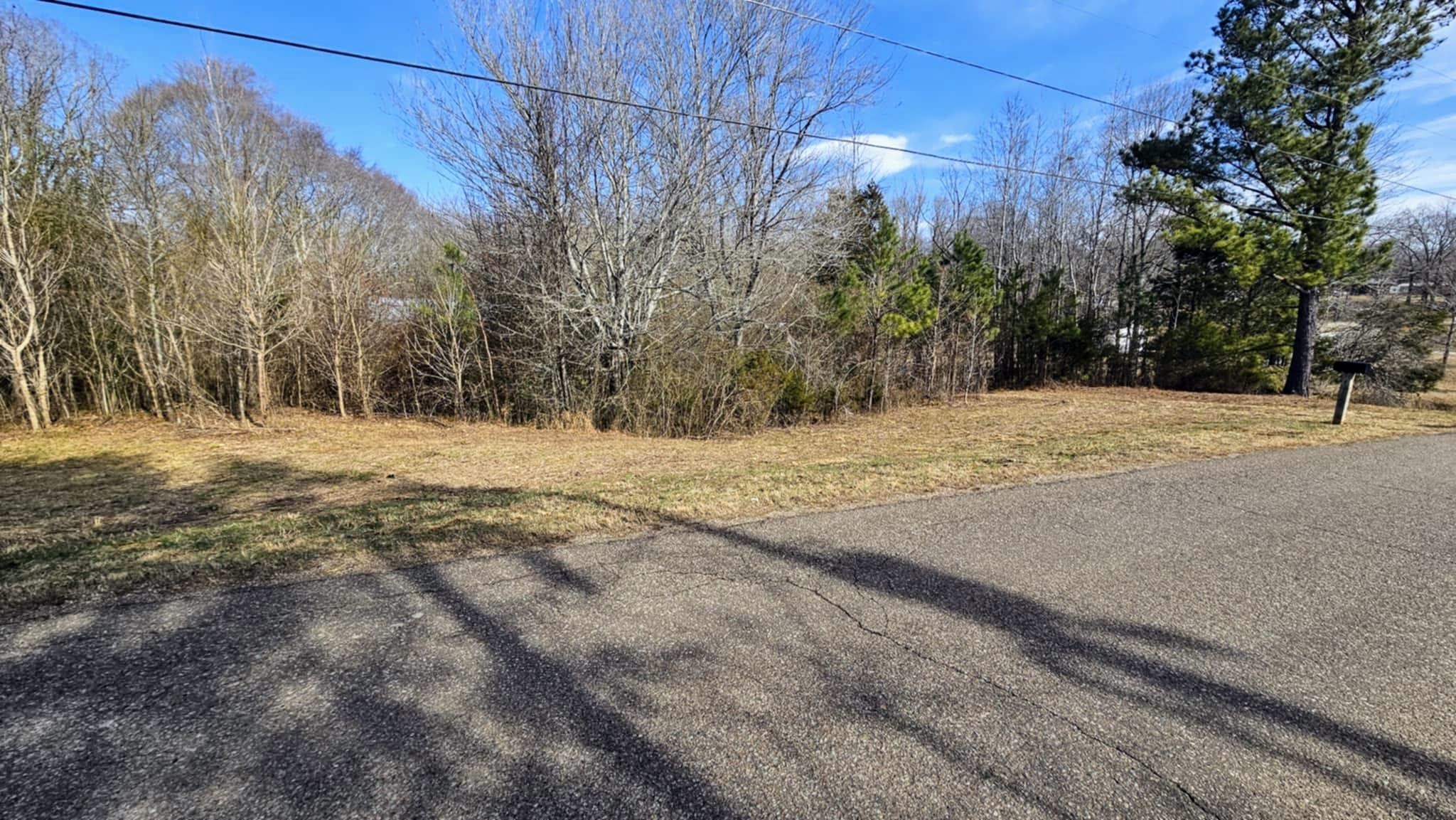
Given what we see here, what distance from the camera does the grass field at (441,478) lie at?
3650 mm

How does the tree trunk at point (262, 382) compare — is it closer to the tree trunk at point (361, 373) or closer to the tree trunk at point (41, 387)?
the tree trunk at point (361, 373)

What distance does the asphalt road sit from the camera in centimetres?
176

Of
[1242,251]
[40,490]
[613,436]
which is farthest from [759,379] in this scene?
[1242,251]

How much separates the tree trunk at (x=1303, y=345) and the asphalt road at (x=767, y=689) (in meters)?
16.9

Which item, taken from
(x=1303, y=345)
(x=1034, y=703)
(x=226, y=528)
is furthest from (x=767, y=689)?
(x=1303, y=345)

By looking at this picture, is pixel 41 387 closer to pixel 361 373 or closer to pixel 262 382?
pixel 262 382

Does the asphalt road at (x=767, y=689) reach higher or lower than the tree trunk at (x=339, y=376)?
lower

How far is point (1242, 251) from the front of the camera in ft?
50.1

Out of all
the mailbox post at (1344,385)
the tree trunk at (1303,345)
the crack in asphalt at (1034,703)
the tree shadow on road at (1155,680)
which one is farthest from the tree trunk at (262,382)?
the tree trunk at (1303,345)

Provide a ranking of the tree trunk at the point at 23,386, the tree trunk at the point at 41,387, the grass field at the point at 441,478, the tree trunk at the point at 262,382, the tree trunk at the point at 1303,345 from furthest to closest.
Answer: the tree trunk at the point at 1303,345, the tree trunk at the point at 262,382, the tree trunk at the point at 41,387, the tree trunk at the point at 23,386, the grass field at the point at 441,478

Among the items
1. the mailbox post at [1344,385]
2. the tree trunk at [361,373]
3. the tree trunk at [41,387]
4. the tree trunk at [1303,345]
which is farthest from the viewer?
the tree trunk at [1303,345]

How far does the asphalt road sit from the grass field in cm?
60

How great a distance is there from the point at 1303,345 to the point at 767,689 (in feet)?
69.7

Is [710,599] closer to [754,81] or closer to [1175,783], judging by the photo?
[1175,783]
